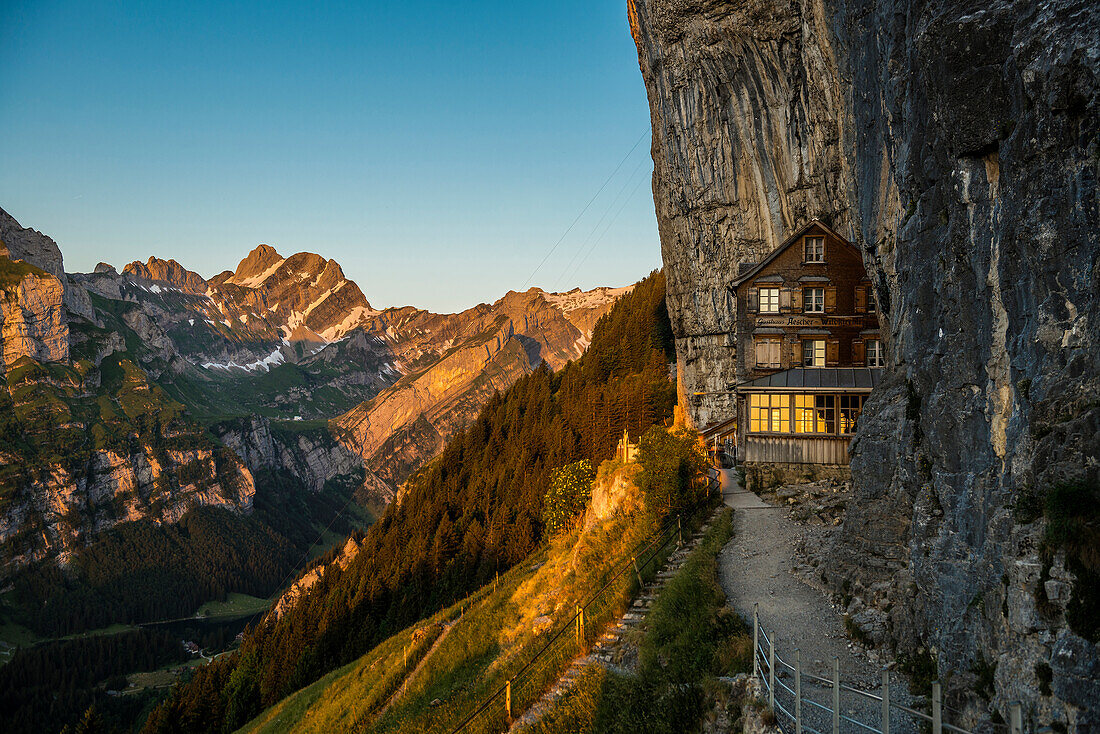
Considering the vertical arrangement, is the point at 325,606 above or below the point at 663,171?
below

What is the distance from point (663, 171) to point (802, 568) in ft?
145

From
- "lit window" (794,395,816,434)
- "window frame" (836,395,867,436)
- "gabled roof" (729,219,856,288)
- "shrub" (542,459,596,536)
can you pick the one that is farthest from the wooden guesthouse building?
"shrub" (542,459,596,536)

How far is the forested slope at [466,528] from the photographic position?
6956 cm

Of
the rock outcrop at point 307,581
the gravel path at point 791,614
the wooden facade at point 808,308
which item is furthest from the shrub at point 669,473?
the rock outcrop at point 307,581

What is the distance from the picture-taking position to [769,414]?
35.9 metres

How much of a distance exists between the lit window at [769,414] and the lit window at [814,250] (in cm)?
1142

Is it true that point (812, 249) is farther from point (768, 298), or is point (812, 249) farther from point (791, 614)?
point (791, 614)

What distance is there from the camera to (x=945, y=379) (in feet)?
46.1

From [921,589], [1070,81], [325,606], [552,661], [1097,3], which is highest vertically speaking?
[1097,3]

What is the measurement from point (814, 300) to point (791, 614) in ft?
88.3

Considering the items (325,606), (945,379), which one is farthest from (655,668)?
(325,606)

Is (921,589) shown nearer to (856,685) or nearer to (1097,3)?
(856,685)

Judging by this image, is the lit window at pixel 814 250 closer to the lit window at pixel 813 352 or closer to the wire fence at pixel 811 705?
the lit window at pixel 813 352

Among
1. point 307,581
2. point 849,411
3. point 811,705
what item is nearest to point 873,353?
point 849,411
